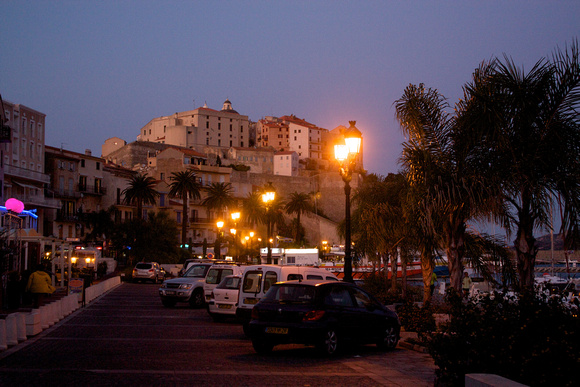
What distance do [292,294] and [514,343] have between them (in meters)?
6.62

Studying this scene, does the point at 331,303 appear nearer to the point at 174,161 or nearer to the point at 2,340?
the point at 2,340

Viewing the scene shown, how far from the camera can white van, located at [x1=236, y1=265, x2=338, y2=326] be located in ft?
58.1

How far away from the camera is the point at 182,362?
11469 millimetres

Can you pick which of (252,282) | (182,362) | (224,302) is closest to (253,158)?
(224,302)

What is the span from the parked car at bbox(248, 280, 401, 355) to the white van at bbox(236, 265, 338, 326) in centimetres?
393

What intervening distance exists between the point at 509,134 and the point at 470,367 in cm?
743

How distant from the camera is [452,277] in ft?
48.6

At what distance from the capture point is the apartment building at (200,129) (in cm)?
15762

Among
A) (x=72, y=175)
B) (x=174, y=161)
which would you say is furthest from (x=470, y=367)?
(x=174, y=161)

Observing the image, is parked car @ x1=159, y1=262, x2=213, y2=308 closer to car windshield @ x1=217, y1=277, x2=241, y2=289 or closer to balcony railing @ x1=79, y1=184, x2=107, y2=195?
car windshield @ x1=217, y1=277, x2=241, y2=289

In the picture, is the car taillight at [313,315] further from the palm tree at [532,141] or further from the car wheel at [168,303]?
the car wheel at [168,303]

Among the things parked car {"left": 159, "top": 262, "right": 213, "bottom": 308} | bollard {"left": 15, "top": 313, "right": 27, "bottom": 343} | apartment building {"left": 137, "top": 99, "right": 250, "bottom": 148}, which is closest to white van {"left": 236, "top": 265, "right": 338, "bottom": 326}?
bollard {"left": 15, "top": 313, "right": 27, "bottom": 343}

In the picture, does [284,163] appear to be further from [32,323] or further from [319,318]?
[319,318]

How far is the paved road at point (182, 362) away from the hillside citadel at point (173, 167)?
25.1ft
